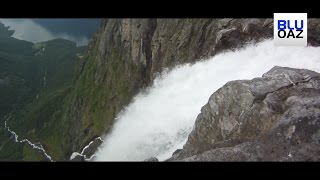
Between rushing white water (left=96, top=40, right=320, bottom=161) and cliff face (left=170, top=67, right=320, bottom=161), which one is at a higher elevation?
cliff face (left=170, top=67, right=320, bottom=161)

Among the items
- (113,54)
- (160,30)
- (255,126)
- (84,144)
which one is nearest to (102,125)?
(84,144)

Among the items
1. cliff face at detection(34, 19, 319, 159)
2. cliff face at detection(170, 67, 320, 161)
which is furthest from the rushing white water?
cliff face at detection(170, 67, 320, 161)

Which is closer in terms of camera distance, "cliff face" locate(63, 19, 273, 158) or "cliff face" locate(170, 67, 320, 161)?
"cliff face" locate(170, 67, 320, 161)

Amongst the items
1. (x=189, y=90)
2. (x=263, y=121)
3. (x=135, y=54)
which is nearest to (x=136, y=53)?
(x=135, y=54)

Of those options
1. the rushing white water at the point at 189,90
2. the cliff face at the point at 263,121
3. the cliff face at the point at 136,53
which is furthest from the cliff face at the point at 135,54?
the cliff face at the point at 263,121

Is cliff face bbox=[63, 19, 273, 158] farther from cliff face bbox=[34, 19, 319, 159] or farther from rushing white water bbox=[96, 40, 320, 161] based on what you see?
rushing white water bbox=[96, 40, 320, 161]

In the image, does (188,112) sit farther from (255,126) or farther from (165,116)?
(255,126)

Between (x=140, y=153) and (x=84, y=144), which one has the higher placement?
(x=140, y=153)
